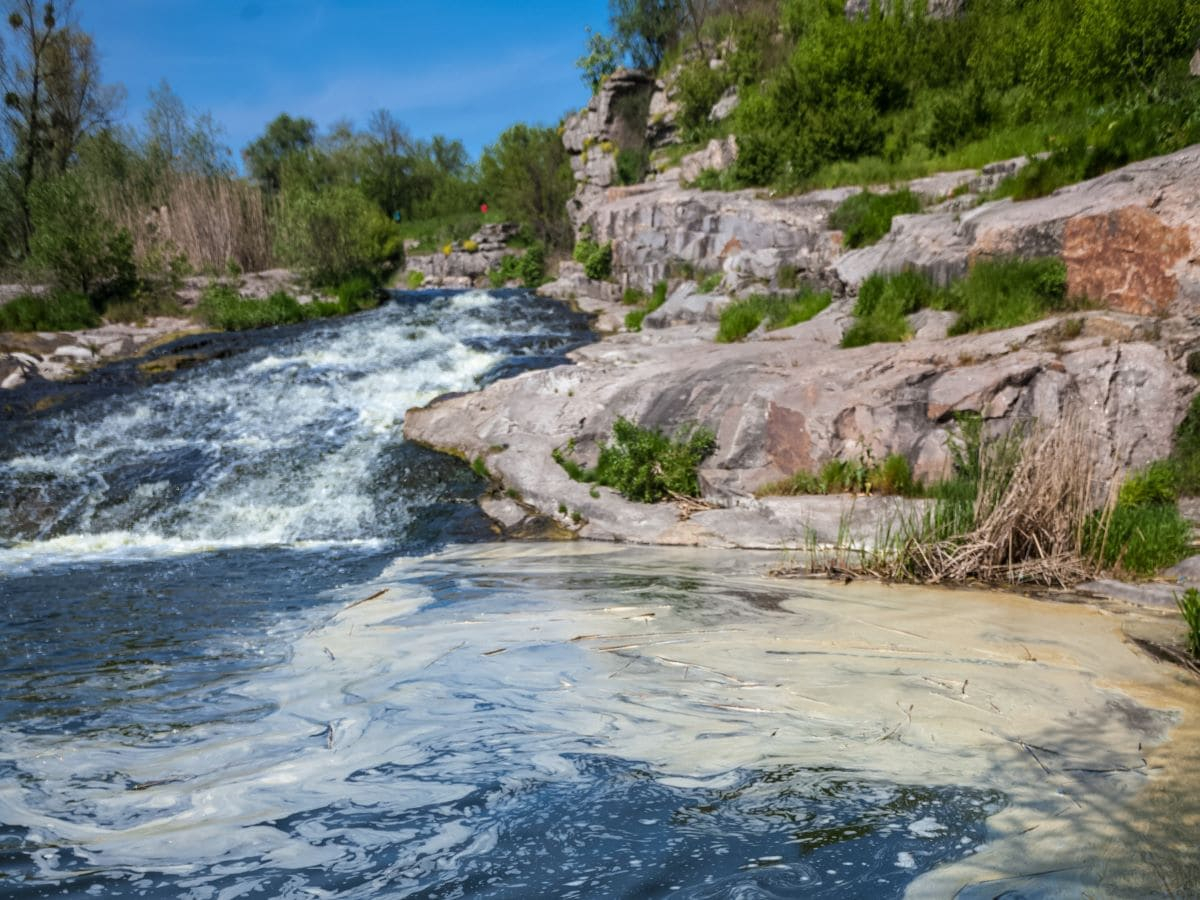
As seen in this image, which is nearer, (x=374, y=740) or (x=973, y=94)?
(x=374, y=740)

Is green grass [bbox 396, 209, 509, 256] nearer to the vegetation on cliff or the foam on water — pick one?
the vegetation on cliff

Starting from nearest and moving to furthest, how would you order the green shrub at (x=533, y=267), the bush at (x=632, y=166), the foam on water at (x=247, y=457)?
the foam on water at (x=247, y=457) → the bush at (x=632, y=166) → the green shrub at (x=533, y=267)

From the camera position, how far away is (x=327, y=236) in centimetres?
2080

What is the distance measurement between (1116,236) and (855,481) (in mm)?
3648

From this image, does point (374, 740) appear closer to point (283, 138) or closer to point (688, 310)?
point (688, 310)

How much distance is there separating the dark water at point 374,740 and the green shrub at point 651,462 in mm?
1813

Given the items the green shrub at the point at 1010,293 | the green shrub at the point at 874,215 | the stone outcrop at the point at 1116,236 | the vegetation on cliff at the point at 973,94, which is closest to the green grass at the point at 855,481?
the green shrub at the point at 1010,293

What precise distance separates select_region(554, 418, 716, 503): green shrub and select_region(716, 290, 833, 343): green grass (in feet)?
12.3

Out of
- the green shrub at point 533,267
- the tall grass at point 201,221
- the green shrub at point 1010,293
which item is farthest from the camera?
the green shrub at point 533,267

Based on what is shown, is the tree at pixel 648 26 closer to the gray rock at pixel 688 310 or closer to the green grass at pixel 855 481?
the gray rock at pixel 688 310

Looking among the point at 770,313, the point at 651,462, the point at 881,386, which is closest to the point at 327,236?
the point at 770,313

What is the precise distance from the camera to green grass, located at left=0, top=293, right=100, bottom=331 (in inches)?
642

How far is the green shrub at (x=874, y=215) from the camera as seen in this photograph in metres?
12.9

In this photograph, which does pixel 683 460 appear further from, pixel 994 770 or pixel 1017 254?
pixel 994 770
